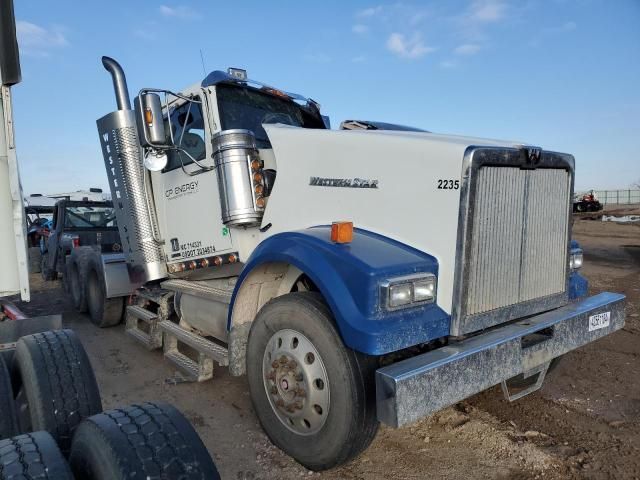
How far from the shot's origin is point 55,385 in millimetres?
2242

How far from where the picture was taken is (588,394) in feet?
12.2

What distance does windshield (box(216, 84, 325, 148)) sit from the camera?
13.1 feet

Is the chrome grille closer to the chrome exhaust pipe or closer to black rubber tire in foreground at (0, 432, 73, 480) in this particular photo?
black rubber tire in foreground at (0, 432, 73, 480)

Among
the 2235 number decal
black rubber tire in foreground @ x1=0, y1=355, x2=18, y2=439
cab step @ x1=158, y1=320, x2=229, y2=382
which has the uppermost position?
the 2235 number decal

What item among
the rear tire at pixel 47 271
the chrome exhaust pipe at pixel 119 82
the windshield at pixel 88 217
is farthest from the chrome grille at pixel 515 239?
the rear tire at pixel 47 271

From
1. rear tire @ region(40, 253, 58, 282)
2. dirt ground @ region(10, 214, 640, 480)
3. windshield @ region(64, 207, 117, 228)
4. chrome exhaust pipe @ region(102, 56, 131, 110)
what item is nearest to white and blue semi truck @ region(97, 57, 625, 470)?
dirt ground @ region(10, 214, 640, 480)

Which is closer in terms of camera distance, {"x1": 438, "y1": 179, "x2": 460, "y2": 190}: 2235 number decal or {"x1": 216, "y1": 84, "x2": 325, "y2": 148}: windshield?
{"x1": 438, "y1": 179, "x2": 460, "y2": 190}: 2235 number decal

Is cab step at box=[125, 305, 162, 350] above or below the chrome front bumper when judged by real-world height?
below

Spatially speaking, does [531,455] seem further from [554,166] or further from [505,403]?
[554,166]

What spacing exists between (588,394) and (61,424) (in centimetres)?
378

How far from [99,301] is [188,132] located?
135 inches

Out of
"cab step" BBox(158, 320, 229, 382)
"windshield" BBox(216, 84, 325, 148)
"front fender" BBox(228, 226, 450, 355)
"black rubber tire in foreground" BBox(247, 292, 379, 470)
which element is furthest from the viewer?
"windshield" BBox(216, 84, 325, 148)

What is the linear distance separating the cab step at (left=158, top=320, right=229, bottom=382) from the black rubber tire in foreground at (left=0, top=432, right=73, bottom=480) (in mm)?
1993

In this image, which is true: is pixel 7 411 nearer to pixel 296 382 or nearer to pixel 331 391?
pixel 296 382
